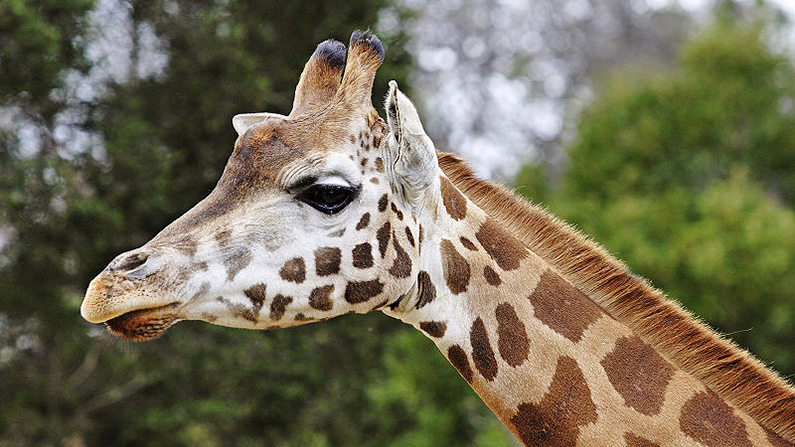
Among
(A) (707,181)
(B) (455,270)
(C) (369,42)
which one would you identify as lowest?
(A) (707,181)

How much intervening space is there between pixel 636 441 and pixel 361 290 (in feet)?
4.22

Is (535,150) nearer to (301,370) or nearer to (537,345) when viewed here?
(301,370)

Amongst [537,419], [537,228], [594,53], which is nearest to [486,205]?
[537,228]

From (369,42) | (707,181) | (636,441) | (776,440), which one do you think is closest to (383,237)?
(369,42)

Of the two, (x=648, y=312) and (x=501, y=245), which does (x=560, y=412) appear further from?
(x=501, y=245)

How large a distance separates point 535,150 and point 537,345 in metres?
23.4

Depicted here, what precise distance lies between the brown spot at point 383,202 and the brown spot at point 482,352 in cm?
64

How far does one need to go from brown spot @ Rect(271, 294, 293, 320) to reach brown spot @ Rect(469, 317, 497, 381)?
0.81 meters

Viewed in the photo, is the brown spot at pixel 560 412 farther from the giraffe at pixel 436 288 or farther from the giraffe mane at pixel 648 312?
the giraffe mane at pixel 648 312

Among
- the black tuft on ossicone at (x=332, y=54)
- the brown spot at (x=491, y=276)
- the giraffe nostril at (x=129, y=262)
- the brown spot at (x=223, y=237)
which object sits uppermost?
the black tuft on ossicone at (x=332, y=54)

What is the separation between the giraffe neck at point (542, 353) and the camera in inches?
137

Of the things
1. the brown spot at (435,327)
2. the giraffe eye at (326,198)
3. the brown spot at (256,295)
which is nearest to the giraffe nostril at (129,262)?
the brown spot at (256,295)

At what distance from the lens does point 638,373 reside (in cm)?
358

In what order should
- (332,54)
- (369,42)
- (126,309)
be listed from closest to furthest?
(126,309)
(369,42)
(332,54)
